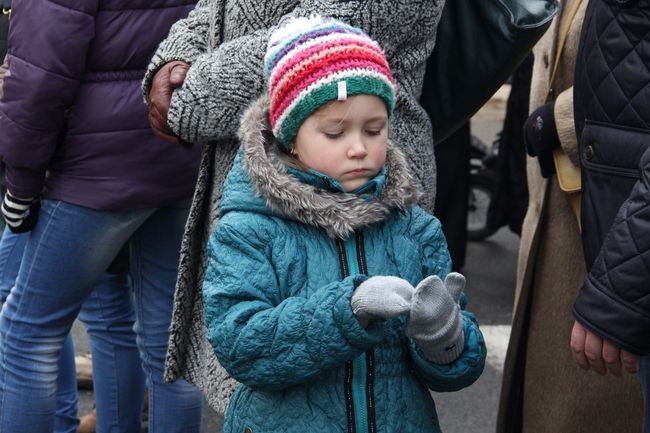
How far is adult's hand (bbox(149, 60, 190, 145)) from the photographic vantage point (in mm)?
2621

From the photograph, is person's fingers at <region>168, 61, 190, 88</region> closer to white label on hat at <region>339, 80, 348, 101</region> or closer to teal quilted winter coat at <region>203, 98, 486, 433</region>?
teal quilted winter coat at <region>203, 98, 486, 433</region>

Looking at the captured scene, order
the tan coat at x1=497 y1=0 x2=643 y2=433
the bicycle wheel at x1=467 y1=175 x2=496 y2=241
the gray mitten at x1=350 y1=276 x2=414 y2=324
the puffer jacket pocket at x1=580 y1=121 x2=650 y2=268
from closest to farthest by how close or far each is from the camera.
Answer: the gray mitten at x1=350 y1=276 x2=414 y2=324
the puffer jacket pocket at x1=580 y1=121 x2=650 y2=268
the tan coat at x1=497 y1=0 x2=643 y2=433
the bicycle wheel at x1=467 y1=175 x2=496 y2=241

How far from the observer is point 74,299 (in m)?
3.21

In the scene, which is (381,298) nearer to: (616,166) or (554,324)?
(616,166)

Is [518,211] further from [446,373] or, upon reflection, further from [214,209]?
[446,373]

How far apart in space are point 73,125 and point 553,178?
51.0 inches

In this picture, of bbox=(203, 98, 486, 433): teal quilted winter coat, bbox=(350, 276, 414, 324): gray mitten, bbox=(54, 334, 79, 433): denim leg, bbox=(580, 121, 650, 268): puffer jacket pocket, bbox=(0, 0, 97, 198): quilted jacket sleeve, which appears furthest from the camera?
bbox=(54, 334, 79, 433): denim leg

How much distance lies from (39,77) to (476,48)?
1.08 m

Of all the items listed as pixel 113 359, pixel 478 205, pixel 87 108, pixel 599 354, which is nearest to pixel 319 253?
pixel 599 354

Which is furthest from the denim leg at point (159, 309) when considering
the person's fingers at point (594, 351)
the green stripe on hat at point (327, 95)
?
the person's fingers at point (594, 351)

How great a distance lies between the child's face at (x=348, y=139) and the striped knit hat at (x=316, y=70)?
19 millimetres

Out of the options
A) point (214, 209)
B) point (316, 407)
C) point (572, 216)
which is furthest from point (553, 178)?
point (316, 407)

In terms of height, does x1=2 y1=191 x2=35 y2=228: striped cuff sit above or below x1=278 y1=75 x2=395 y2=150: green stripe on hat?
below

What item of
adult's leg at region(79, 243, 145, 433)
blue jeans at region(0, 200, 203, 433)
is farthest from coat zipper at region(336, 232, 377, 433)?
adult's leg at region(79, 243, 145, 433)
